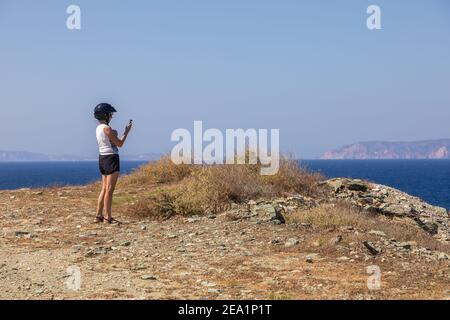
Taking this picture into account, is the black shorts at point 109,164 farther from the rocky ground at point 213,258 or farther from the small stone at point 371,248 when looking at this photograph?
the small stone at point 371,248

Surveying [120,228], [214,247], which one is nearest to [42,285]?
[214,247]

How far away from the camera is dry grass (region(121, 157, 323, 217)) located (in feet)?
40.9

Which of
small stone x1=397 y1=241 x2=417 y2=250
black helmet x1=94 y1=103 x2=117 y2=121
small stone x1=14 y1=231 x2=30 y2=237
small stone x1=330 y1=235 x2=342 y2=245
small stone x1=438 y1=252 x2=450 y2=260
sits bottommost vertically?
small stone x1=438 y1=252 x2=450 y2=260

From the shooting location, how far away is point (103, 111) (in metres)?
11.0

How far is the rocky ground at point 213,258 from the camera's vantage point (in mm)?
6793

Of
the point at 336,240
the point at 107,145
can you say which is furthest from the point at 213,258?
the point at 107,145

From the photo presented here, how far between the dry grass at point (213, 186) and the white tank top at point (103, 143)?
1844 mm

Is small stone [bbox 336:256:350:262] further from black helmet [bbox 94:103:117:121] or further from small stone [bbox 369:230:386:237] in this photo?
black helmet [bbox 94:103:117:121]

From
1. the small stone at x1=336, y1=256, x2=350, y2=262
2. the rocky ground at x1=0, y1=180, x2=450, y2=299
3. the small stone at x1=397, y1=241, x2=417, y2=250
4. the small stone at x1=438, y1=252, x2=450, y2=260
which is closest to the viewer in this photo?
the rocky ground at x1=0, y1=180, x2=450, y2=299

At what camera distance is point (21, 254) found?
29.2 feet

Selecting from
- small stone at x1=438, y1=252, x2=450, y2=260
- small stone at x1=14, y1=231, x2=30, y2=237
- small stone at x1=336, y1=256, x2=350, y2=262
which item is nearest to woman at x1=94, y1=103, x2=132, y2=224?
small stone at x1=14, y1=231, x2=30, y2=237

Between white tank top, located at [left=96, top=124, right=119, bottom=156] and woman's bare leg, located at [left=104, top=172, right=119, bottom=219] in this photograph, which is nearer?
white tank top, located at [left=96, top=124, right=119, bottom=156]

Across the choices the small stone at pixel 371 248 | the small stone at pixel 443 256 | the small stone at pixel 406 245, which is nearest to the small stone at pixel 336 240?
the small stone at pixel 371 248

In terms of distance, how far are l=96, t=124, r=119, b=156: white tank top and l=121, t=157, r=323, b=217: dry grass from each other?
1.84 meters
